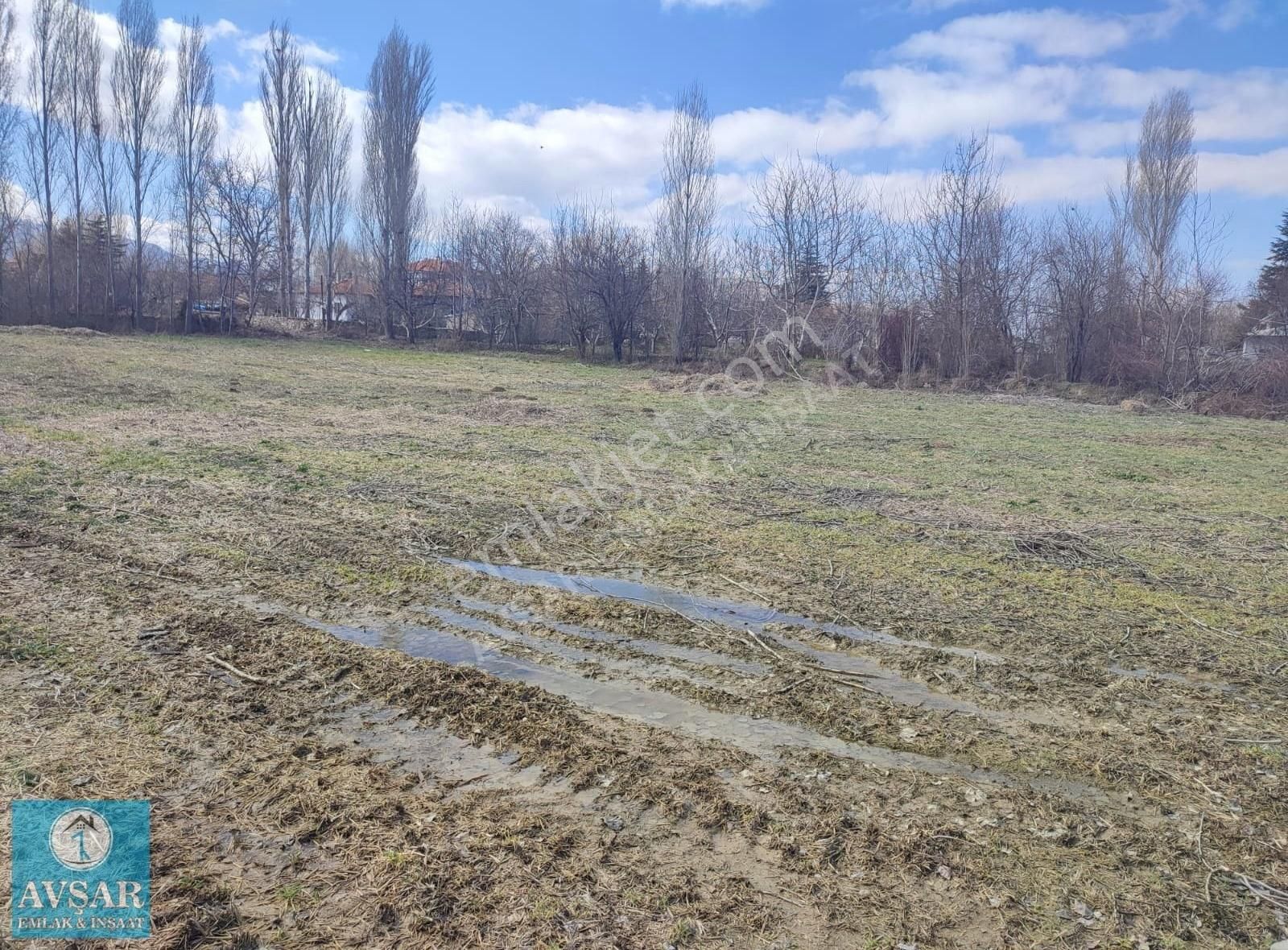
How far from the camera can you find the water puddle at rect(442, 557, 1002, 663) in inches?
188

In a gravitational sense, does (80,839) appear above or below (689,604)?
below

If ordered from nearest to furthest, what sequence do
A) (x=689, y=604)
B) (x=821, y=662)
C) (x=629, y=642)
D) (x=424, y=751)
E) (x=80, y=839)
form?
(x=80, y=839)
(x=424, y=751)
(x=821, y=662)
(x=629, y=642)
(x=689, y=604)

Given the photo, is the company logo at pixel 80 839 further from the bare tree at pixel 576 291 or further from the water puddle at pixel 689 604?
the bare tree at pixel 576 291

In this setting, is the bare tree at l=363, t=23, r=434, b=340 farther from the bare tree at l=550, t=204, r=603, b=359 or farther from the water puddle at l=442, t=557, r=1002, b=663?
the water puddle at l=442, t=557, r=1002, b=663

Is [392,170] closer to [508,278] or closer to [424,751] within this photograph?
[508,278]

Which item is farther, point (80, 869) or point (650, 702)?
point (650, 702)

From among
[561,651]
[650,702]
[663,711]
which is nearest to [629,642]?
[561,651]

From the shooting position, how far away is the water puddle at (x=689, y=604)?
4.77 meters

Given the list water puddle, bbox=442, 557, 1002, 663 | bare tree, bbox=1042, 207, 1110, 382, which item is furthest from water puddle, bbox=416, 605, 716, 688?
bare tree, bbox=1042, 207, 1110, 382

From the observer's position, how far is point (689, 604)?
210 inches

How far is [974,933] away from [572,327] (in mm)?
33445

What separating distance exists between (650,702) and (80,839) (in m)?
2.29

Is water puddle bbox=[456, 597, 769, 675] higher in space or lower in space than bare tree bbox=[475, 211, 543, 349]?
lower

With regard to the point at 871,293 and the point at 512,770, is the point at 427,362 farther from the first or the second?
the point at 512,770
